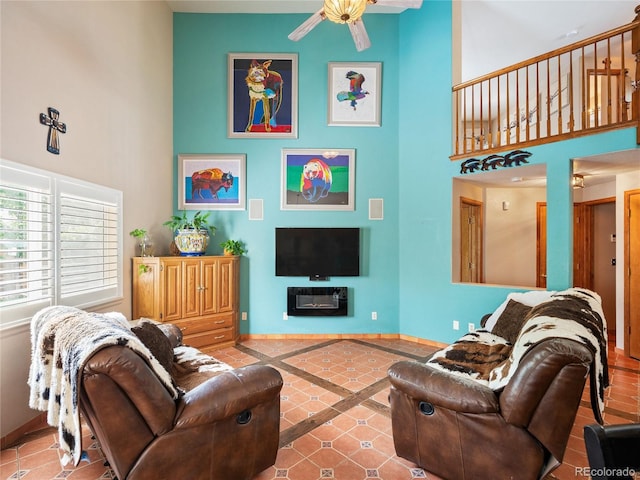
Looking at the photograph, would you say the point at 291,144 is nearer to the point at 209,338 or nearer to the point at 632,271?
the point at 209,338

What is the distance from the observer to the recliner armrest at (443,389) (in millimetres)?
1592

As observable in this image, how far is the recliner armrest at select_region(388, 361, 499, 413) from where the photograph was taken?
5.22 feet

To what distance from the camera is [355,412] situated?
2.55 m

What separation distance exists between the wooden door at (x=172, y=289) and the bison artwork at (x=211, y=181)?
4.20ft

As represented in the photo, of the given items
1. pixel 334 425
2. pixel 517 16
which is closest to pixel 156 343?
pixel 334 425

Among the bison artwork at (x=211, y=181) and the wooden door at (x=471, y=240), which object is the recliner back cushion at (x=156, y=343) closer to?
the bison artwork at (x=211, y=181)

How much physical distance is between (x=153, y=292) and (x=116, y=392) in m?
2.47

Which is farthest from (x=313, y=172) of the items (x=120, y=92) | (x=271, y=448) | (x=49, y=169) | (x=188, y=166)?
(x=271, y=448)

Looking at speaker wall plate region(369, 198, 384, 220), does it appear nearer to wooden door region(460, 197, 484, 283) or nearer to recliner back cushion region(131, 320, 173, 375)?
wooden door region(460, 197, 484, 283)

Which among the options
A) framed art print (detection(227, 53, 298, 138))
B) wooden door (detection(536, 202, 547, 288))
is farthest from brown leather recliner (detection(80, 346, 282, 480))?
wooden door (detection(536, 202, 547, 288))

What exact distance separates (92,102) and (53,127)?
0.64m

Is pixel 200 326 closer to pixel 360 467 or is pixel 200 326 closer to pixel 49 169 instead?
pixel 49 169

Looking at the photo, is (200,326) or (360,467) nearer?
(360,467)

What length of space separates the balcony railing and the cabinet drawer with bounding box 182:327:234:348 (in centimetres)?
399
